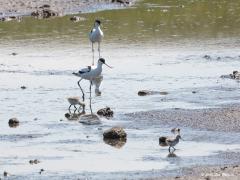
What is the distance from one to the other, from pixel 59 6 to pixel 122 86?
60.4 ft

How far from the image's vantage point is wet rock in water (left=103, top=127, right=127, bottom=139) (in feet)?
55.6

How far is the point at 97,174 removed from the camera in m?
14.6

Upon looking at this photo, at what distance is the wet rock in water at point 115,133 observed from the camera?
55.6 ft

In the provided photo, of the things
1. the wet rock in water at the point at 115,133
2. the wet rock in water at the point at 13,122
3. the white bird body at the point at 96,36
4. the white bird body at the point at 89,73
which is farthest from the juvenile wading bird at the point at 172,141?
the white bird body at the point at 96,36

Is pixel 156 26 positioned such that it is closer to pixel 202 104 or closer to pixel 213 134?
pixel 202 104

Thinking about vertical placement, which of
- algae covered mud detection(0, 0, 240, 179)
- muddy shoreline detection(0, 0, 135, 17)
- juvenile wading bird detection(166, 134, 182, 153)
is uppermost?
juvenile wading bird detection(166, 134, 182, 153)

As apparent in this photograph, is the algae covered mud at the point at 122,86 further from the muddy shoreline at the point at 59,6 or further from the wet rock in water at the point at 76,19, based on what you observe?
the muddy shoreline at the point at 59,6

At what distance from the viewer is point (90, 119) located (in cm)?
1916

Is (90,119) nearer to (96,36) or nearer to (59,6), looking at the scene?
(96,36)

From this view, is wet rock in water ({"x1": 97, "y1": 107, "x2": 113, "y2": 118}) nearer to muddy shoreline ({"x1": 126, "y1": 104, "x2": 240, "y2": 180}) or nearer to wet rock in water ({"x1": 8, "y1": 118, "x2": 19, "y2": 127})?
muddy shoreline ({"x1": 126, "y1": 104, "x2": 240, "y2": 180})

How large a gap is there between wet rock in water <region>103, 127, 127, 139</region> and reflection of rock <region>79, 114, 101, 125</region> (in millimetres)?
1670

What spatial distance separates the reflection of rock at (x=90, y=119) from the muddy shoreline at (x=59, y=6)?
62.1 feet

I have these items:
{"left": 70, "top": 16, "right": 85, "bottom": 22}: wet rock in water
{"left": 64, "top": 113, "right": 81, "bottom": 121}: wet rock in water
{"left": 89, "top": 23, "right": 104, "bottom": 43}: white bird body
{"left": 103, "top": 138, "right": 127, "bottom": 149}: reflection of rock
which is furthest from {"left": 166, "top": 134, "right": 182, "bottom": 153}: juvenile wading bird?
{"left": 70, "top": 16, "right": 85, "bottom": 22}: wet rock in water

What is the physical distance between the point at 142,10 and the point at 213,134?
22889 millimetres
